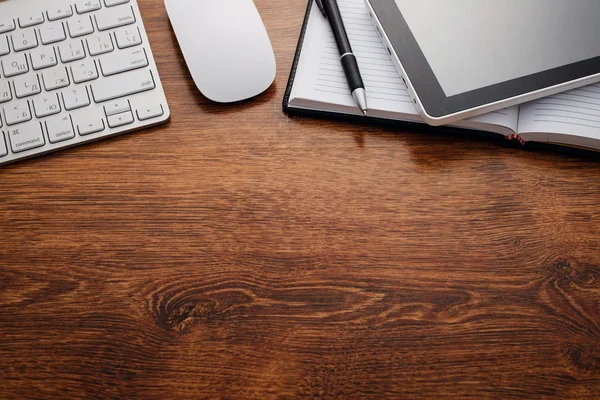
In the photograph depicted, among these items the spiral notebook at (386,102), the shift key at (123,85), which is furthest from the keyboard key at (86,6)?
the spiral notebook at (386,102)

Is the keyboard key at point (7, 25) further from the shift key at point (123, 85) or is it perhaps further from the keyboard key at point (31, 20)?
the shift key at point (123, 85)

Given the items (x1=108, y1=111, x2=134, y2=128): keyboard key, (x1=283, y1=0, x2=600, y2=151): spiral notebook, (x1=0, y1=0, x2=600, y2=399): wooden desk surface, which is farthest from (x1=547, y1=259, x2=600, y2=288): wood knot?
(x1=108, y1=111, x2=134, y2=128): keyboard key

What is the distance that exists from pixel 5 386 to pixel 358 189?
389 millimetres

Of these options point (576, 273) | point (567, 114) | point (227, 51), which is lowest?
point (576, 273)

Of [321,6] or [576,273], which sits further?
[321,6]

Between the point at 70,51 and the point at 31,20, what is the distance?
0.23ft

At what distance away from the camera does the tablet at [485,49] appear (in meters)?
0.57

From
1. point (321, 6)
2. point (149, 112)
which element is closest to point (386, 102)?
point (321, 6)

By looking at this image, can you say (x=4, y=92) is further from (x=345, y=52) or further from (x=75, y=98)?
(x=345, y=52)

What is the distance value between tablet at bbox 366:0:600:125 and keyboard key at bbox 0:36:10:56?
0.43 m

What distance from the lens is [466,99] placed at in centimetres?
57

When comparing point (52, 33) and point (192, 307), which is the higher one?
point (52, 33)

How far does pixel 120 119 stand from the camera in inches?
22.8

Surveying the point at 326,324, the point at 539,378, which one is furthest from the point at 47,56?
the point at 539,378
